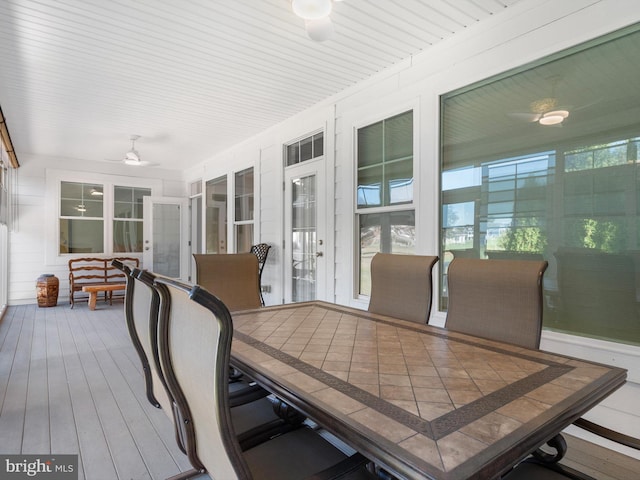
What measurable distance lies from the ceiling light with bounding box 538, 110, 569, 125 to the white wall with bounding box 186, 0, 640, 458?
0.36m

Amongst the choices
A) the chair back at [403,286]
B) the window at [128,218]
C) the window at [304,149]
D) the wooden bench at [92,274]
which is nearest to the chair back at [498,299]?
the chair back at [403,286]

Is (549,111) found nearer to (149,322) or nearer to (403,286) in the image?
(403,286)

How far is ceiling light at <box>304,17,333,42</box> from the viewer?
2150 millimetres

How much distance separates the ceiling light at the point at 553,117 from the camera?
217 cm

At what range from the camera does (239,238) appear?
18.6 ft

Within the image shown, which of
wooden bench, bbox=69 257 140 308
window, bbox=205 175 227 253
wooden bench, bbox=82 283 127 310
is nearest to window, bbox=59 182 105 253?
wooden bench, bbox=69 257 140 308

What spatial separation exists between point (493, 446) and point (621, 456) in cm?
197

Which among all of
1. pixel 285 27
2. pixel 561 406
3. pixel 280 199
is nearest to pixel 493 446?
pixel 561 406

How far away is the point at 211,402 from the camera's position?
76 centimetres

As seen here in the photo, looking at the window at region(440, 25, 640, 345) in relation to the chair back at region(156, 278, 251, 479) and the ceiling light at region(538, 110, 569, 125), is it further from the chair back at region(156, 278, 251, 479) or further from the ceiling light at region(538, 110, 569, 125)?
the chair back at region(156, 278, 251, 479)

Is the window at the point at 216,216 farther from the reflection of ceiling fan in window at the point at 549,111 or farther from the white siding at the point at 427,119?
the reflection of ceiling fan in window at the point at 549,111

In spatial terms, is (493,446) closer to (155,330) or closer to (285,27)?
(155,330)

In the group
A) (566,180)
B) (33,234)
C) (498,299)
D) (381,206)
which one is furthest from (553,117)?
(33,234)

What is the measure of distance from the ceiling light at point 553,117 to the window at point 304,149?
7.31 feet
